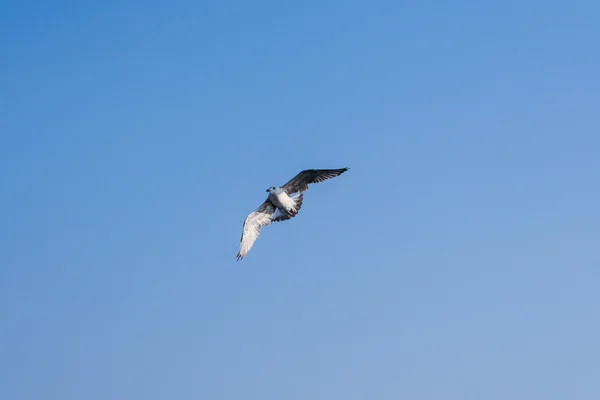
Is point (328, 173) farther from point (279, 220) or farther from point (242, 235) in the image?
point (242, 235)

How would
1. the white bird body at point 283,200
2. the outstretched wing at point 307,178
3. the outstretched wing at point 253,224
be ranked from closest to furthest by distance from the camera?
the outstretched wing at point 307,178 < the white bird body at point 283,200 < the outstretched wing at point 253,224

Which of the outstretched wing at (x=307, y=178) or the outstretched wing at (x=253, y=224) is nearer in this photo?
the outstretched wing at (x=307, y=178)

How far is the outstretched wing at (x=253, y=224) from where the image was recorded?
37.8 meters

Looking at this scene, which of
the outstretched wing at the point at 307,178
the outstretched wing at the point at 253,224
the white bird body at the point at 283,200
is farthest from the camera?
the outstretched wing at the point at 253,224

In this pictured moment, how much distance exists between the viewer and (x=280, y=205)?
36.0 metres

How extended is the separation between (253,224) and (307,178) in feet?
14.4

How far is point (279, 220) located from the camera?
36906 mm

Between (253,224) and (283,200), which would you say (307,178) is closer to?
(283,200)

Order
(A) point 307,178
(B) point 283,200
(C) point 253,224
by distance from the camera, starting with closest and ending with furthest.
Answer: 1. (B) point 283,200
2. (A) point 307,178
3. (C) point 253,224

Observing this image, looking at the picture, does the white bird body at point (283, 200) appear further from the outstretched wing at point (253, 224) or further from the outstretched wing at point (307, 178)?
the outstretched wing at point (253, 224)

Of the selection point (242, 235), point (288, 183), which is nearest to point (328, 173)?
point (288, 183)

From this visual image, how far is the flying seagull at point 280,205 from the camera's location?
35656 millimetres

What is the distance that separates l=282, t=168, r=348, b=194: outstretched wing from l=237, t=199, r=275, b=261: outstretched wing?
2.09 meters

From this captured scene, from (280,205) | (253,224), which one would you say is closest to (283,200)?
A: (280,205)
